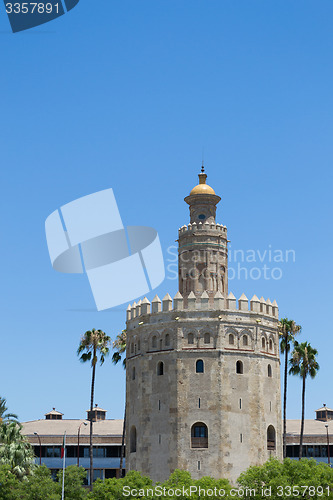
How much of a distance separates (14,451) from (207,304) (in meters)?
18.3

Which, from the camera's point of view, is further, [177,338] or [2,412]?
[177,338]

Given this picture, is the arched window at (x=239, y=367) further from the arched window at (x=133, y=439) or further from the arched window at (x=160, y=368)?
the arched window at (x=133, y=439)

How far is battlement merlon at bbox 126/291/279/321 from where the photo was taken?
6331 centimetres

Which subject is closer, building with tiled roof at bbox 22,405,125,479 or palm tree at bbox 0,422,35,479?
palm tree at bbox 0,422,35,479

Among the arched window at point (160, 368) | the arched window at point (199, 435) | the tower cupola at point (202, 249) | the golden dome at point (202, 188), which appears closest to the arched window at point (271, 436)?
the arched window at point (199, 435)

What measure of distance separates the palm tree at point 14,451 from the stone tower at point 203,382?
32.5 feet

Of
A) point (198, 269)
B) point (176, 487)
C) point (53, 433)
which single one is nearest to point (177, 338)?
point (198, 269)

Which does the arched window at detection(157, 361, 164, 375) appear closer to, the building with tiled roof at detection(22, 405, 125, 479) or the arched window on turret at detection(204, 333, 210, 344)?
the arched window on turret at detection(204, 333, 210, 344)

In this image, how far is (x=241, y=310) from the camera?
63.8m

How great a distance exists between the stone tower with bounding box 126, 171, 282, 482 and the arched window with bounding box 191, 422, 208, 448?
0.07 meters

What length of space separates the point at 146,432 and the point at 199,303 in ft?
35.6

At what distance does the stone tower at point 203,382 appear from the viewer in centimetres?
6072

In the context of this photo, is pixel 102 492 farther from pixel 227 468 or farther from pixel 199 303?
pixel 199 303

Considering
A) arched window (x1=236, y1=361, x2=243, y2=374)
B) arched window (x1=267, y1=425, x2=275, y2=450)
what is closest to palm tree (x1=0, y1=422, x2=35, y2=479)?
arched window (x1=236, y1=361, x2=243, y2=374)
